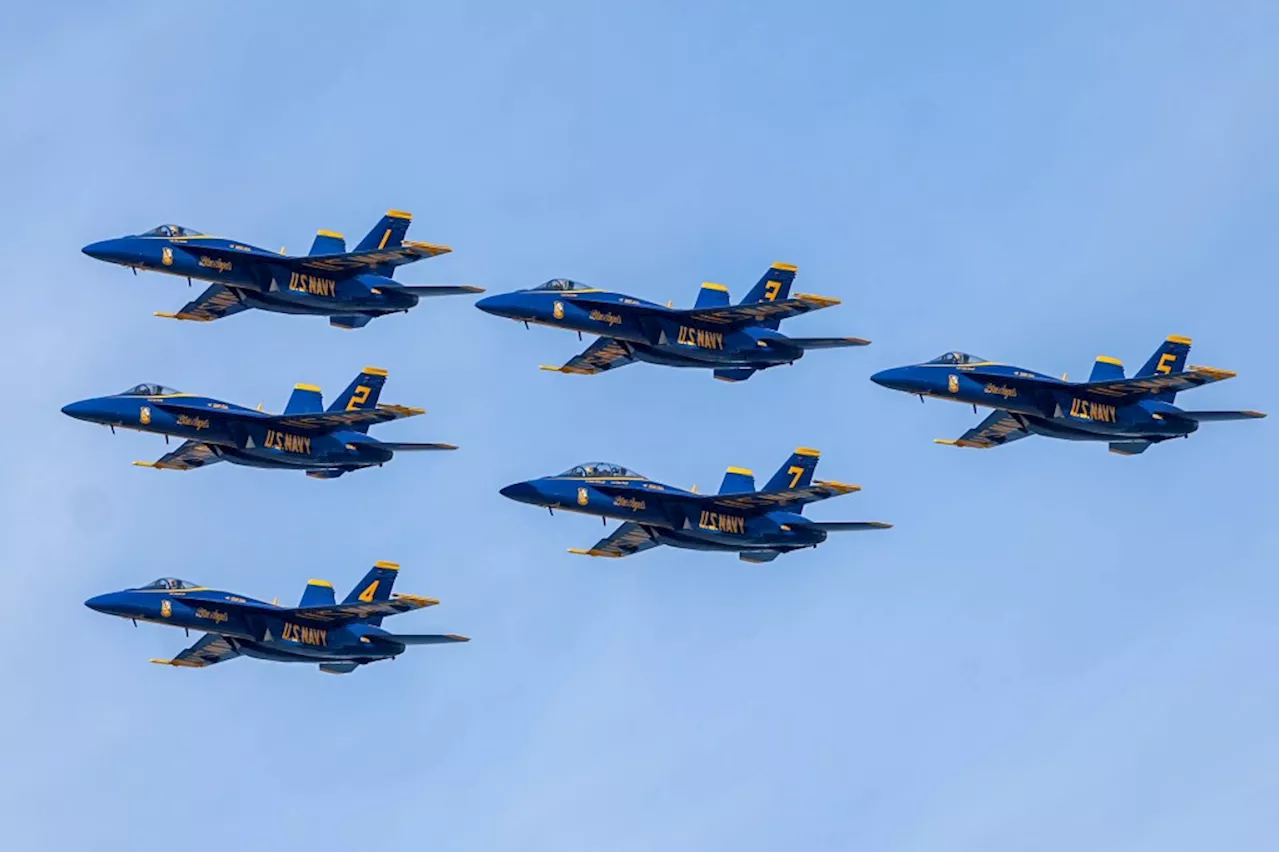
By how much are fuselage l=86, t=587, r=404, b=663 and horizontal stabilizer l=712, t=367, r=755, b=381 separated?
61.9ft

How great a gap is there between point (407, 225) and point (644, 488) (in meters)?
15.6

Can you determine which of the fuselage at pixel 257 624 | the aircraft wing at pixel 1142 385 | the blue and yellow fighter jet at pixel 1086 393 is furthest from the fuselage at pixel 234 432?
the aircraft wing at pixel 1142 385

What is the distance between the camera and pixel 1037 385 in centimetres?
13900

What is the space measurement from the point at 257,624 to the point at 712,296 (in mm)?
24468

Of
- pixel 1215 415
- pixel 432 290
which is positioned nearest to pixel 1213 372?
pixel 1215 415

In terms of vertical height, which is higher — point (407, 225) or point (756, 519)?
point (407, 225)

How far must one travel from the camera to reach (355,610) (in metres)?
138

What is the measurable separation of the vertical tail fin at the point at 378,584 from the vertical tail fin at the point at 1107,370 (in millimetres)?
31255

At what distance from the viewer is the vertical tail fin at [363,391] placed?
143 m

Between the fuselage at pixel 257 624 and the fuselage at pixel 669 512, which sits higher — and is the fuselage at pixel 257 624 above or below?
below

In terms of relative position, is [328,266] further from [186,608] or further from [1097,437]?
[1097,437]

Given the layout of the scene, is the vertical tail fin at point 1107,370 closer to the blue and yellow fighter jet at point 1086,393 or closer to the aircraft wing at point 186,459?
the blue and yellow fighter jet at point 1086,393

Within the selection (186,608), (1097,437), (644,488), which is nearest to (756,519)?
→ (644,488)

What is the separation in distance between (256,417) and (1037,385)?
111 ft
